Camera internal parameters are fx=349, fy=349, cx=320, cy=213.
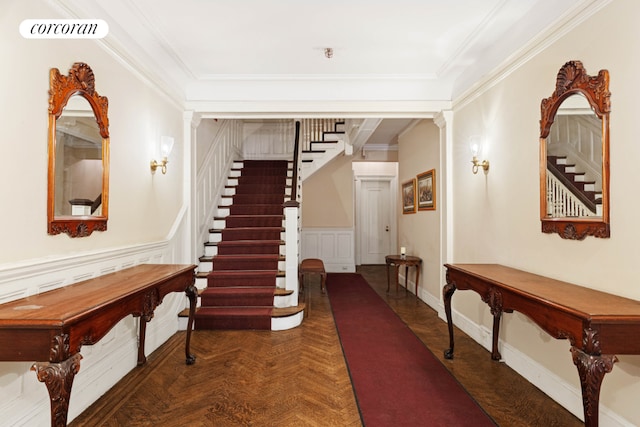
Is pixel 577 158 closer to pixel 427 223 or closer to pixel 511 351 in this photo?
pixel 511 351

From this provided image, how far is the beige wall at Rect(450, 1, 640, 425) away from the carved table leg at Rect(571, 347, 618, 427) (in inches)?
19.9

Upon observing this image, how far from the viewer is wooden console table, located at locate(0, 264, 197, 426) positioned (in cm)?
138

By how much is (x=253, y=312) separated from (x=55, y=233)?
2.26 meters

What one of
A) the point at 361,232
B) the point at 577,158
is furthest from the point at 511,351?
the point at 361,232

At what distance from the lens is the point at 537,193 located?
260cm

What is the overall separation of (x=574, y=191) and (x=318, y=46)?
2.39 meters

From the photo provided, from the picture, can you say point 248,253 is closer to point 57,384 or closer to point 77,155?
point 77,155

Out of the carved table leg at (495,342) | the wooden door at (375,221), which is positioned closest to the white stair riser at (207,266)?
the carved table leg at (495,342)

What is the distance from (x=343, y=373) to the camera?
2820 mm

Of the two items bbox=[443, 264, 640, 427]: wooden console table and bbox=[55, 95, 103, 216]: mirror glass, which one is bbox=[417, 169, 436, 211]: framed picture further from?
bbox=[55, 95, 103, 216]: mirror glass

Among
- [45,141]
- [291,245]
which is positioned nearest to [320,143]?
[291,245]

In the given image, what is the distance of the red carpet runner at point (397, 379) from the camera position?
218cm

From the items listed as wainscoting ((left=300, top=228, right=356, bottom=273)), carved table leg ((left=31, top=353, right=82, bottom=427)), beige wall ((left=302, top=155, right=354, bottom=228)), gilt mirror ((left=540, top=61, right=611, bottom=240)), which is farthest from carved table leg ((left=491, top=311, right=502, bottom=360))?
beige wall ((left=302, top=155, right=354, bottom=228))

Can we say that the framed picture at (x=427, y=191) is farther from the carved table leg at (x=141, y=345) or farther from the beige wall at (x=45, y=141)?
the carved table leg at (x=141, y=345)
